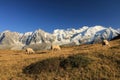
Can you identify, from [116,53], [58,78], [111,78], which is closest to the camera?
[111,78]

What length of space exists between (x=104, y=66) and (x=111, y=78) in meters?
2.87

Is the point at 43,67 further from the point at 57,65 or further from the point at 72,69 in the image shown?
the point at 72,69

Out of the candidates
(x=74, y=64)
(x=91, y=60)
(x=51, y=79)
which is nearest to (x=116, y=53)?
(x=91, y=60)

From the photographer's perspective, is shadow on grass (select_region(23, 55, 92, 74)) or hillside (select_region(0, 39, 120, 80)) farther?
shadow on grass (select_region(23, 55, 92, 74))

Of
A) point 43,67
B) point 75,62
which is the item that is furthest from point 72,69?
point 43,67

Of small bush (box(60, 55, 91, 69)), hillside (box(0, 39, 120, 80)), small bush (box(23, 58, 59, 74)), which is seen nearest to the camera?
hillside (box(0, 39, 120, 80))

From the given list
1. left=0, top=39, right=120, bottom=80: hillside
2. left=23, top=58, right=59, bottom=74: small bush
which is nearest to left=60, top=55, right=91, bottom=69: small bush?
left=0, top=39, right=120, bottom=80: hillside

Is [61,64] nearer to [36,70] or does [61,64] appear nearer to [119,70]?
[36,70]

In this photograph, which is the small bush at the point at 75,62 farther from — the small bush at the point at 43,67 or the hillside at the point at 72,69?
the small bush at the point at 43,67

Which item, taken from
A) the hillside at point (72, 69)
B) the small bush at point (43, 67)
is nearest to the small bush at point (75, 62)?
the hillside at point (72, 69)

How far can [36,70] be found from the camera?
101 ft

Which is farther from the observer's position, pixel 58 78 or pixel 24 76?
pixel 24 76

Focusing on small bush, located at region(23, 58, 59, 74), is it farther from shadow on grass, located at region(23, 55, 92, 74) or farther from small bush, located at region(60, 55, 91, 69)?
small bush, located at region(60, 55, 91, 69)

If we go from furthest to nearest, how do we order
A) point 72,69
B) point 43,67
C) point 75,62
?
point 43,67 → point 75,62 → point 72,69
